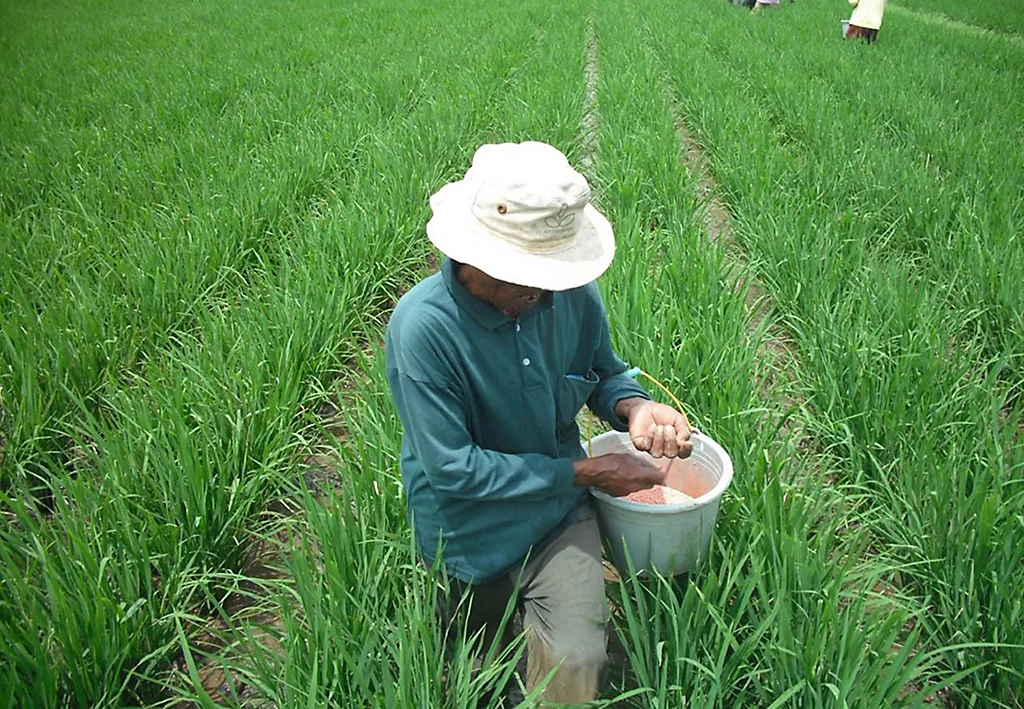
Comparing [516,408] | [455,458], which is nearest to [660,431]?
[516,408]

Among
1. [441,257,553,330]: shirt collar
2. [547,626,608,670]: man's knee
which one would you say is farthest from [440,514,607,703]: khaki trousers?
[441,257,553,330]: shirt collar

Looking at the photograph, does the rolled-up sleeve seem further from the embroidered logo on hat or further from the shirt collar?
the embroidered logo on hat

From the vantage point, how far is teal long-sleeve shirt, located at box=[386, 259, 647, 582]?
1.14 m

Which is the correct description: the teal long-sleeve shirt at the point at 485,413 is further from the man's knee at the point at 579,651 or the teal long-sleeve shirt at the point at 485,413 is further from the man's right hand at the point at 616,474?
the man's knee at the point at 579,651

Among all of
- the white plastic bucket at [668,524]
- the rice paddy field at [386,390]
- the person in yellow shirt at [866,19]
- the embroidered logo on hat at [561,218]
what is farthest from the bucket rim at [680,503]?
the person in yellow shirt at [866,19]

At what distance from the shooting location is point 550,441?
4.26 feet

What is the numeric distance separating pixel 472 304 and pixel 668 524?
1.58ft

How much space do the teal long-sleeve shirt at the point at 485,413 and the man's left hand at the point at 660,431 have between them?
0.11 m

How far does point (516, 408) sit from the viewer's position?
4.06 ft

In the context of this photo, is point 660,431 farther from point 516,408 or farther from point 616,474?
point 516,408

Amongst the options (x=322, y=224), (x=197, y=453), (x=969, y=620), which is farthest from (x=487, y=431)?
(x=322, y=224)

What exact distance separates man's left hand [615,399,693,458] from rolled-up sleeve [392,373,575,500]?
0.58ft

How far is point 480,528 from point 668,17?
1098 centimetres

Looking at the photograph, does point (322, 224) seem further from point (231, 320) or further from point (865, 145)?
point (865, 145)
